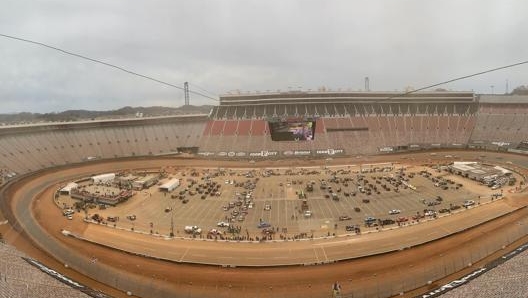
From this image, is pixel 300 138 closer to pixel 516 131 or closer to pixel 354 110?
pixel 354 110

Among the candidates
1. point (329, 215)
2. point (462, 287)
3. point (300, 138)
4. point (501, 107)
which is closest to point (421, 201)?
point (329, 215)

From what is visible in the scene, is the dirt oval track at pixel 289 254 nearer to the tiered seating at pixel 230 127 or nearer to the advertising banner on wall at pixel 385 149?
the advertising banner on wall at pixel 385 149

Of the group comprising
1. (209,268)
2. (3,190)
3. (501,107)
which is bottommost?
(209,268)

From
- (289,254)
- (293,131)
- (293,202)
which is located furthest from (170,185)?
(293,131)

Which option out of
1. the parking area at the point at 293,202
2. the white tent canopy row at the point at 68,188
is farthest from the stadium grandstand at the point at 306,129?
the parking area at the point at 293,202

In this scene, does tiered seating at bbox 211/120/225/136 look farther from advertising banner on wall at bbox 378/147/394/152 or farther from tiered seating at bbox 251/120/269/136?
advertising banner on wall at bbox 378/147/394/152

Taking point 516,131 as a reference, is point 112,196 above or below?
below

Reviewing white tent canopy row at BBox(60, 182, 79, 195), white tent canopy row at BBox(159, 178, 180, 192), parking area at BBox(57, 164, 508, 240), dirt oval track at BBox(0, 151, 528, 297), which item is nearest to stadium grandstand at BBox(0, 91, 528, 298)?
white tent canopy row at BBox(60, 182, 79, 195)
